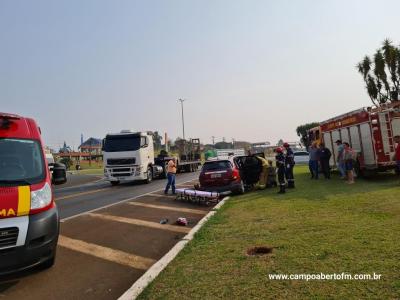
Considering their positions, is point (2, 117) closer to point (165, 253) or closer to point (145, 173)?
point (165, 253)

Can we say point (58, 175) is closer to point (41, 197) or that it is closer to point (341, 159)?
point (41, 197)

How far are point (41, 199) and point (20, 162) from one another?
74 centimetres

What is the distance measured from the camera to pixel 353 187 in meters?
13.0

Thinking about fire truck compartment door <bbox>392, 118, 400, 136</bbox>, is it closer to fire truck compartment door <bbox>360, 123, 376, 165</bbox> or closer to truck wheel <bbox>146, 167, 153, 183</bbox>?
fire truck compartment door <bbox>360, 123, 376, 165</bbox>

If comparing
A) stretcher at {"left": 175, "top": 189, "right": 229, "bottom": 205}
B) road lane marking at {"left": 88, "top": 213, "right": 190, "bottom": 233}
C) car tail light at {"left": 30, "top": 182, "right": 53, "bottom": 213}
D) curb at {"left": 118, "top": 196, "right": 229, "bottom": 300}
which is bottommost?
curb at {"left": 118, "top": 196, "right": 229, "bottom": 300}

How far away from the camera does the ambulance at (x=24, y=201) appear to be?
495cm

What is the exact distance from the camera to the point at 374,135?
599 inches

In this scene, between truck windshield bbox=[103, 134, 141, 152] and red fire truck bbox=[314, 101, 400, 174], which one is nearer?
red fire truck bbox=[314, 101, 400, 174]

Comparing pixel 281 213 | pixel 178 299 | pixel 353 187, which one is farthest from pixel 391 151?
pixel 178 299

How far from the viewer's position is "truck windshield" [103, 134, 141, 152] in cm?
2148

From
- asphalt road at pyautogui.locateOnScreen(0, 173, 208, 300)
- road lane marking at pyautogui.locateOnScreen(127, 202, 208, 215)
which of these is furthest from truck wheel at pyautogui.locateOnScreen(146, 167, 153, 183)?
asphalt road at pyautogui.locateOnScreen(0, 173, 208, 300)

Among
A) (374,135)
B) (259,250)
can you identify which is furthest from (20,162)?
(374,135)

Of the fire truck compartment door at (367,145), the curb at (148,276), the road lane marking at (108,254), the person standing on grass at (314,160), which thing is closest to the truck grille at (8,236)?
the curb at (148,276)

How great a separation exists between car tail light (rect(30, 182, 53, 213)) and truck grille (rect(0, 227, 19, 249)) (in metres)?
0.35
